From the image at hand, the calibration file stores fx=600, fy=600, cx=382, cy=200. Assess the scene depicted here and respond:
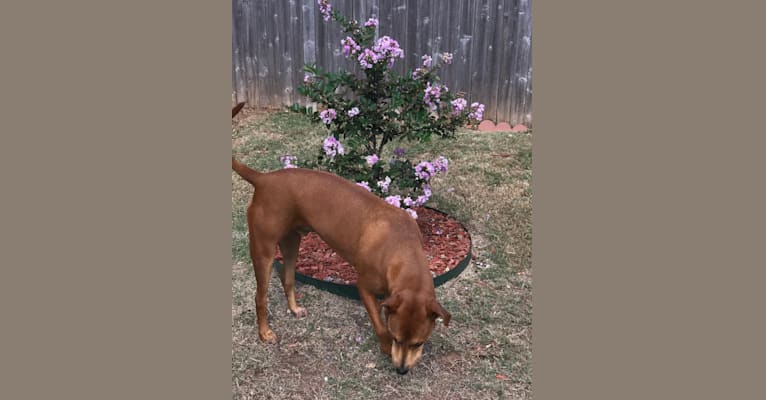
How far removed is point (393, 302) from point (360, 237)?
0.73 meters

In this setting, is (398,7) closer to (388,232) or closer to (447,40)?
(447,40)

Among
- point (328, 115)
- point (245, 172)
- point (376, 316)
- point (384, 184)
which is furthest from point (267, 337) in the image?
point (328, 115)

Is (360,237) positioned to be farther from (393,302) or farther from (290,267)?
(290,267)

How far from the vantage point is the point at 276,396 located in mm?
4668

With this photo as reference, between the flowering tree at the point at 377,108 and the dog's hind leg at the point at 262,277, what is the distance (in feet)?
4.40

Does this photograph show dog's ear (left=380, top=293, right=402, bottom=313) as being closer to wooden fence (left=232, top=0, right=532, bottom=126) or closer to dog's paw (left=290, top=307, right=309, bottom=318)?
dog's paw (left=290, top=307, right=309, bottom=318)

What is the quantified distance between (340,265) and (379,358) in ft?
4.67

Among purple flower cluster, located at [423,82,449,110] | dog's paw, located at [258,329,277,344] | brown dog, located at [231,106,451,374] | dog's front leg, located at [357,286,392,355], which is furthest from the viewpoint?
purple flower cluster, located at [423,82,449,110]

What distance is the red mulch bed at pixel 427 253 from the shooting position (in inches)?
241

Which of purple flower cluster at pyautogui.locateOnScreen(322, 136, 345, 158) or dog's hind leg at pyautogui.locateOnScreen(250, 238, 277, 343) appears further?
purple flower cluster at pyautogui.locateOnScreen(322, 136, 345, 158)

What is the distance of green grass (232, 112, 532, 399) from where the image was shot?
15.7ft

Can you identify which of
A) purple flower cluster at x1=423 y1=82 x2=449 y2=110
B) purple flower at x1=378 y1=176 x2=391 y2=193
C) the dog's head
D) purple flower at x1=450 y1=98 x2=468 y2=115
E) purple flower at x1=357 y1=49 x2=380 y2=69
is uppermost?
purple flower at x1=357 y1=49 x2=380 y2=69

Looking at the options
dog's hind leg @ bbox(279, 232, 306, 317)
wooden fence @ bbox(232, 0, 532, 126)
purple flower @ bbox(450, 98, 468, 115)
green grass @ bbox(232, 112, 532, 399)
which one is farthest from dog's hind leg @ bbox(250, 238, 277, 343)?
wooden fence @ bbox(232, 0, 532, 126)

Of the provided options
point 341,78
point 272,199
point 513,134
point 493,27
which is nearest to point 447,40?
point 493,27
